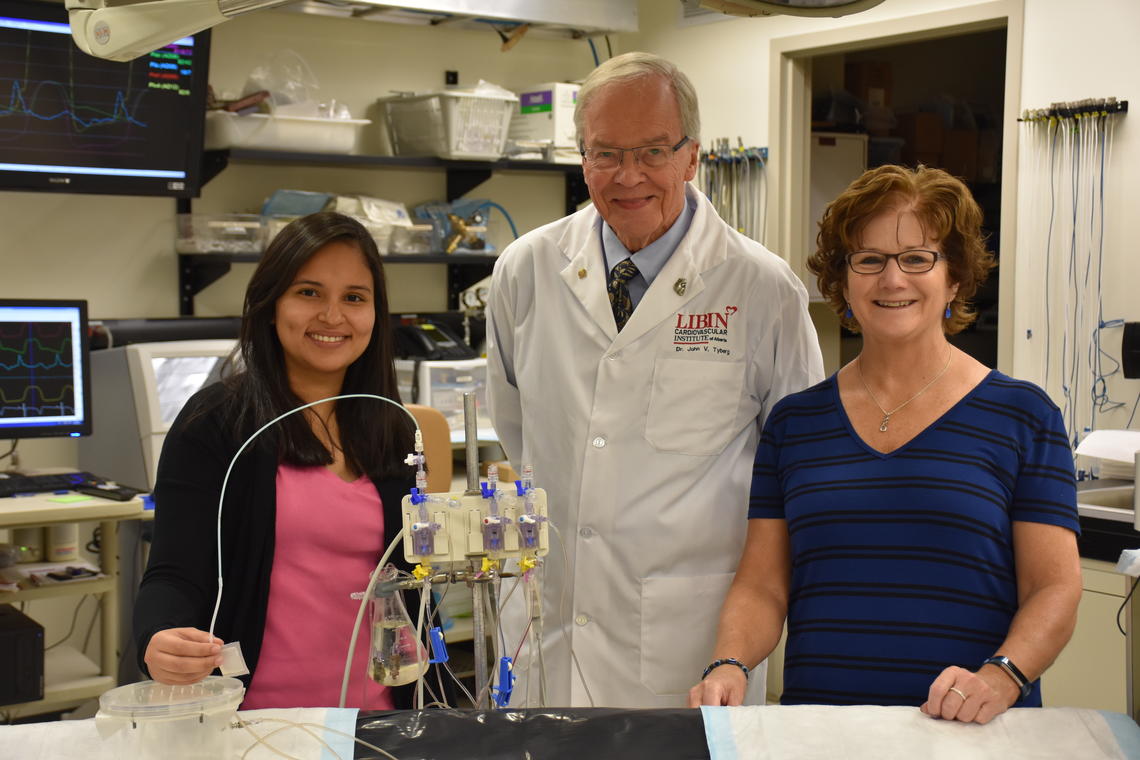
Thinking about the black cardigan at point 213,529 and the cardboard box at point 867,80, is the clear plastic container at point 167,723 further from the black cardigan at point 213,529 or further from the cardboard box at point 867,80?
the cardboard box at point 867,80

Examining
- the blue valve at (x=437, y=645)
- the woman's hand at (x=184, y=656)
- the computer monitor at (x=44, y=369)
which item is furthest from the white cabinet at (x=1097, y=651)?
the computer monitor at (x=44, y=369)

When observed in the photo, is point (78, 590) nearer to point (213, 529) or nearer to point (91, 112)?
point (91, 112)

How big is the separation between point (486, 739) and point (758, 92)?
3374 mm

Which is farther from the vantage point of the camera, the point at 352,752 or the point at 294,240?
the point at 294,240

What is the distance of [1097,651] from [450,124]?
2422 mm

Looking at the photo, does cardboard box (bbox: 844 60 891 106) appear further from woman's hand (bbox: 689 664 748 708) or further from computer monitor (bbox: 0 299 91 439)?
woman's hand (bbox: 689 664 748 708)

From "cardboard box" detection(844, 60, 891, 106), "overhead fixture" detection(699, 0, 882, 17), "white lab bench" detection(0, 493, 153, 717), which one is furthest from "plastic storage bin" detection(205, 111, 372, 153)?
"overhead fixture" detection(699, 0, 882, 17)

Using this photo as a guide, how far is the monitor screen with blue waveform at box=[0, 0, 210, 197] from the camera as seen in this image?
3.28m

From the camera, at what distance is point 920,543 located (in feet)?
4.59

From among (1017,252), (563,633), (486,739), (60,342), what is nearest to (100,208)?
(60,342)

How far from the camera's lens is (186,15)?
4.43ft

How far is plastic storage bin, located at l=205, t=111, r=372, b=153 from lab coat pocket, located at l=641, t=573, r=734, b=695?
7.55ft

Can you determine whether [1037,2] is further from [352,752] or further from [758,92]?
[352,752]

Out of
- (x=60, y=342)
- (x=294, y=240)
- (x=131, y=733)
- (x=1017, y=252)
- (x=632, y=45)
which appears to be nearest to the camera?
(x=131, y=733)
